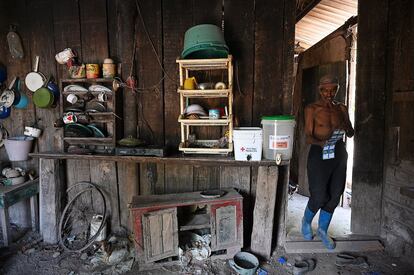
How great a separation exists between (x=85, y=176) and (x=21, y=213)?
33.6 inches

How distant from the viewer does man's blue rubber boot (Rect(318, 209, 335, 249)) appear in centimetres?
251

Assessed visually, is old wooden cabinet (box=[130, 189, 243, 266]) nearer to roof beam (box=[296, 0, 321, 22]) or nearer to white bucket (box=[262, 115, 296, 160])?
white bucket (box=[262, 115, 296, 160])

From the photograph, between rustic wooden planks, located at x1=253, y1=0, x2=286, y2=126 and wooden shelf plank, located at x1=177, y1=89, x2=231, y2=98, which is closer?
wooden shelf plank, located at x1=177, y1=89, x2=231, y2=98

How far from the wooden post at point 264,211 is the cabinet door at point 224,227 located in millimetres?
200

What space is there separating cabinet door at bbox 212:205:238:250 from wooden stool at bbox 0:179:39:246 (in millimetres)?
1848

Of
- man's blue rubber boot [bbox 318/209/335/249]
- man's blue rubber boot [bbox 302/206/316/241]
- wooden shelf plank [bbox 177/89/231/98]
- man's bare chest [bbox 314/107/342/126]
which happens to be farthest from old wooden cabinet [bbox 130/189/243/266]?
man's bare chest [bbox 314/107/342/126]

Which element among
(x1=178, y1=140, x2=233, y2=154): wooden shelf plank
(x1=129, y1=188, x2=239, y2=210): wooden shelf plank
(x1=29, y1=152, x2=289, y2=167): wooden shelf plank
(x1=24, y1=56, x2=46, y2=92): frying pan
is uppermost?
(x1=24, y1=56, x2=46, y2=92): frying pan

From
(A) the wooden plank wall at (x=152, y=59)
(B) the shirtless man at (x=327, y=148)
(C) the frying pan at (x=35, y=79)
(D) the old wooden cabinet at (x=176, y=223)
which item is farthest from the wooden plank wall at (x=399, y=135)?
(C) the frying pan at (x=35, y=79)

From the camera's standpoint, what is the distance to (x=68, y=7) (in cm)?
261

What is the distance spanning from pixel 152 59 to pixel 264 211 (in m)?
1.73

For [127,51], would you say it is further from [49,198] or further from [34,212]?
[34,212]

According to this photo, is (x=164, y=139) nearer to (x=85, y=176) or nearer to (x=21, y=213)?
(x=85, y=176)

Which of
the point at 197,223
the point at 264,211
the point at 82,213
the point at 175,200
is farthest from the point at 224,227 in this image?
the point at 82,213

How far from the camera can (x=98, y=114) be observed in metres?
2.50
